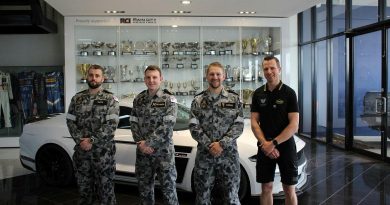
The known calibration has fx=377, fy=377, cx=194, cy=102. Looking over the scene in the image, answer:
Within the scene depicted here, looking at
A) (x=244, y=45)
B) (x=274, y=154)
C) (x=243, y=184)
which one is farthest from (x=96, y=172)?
(x=244, y=45)

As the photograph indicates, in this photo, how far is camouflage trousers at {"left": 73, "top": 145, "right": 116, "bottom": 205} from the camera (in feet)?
11.5

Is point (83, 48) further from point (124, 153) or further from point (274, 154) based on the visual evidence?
point (274, 154)

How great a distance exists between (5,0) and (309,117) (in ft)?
24.7

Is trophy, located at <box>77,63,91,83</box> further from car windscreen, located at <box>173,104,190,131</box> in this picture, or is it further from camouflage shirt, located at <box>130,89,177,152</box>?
camouflage shirt, located at <box>130,89,177,152</box>

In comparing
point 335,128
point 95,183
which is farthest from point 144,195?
point 335,128

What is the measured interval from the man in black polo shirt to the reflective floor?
1030mm

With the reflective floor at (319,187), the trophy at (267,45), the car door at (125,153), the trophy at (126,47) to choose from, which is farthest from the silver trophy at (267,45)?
the car door at (125,153)

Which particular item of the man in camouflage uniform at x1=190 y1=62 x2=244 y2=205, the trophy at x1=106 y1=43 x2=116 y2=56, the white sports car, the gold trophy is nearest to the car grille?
the white sports car

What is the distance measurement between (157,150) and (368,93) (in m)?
5.39

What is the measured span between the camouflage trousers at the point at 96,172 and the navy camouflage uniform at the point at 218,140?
90 cm

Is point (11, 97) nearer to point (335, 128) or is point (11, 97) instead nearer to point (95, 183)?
point (95, 183)

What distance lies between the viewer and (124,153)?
14.9 ft

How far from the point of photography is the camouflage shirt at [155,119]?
3.35 meters

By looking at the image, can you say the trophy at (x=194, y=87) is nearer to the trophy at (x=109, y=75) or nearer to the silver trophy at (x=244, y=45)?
the silver trophy at (x=244, y=45)
